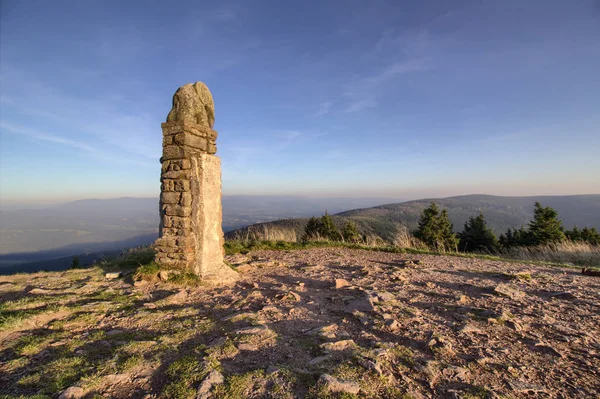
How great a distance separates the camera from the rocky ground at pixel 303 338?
7.62 ft

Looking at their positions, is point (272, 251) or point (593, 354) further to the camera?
point (272, 251)

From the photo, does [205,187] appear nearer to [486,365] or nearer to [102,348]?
[102,348]

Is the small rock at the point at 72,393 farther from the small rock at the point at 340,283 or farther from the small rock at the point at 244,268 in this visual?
the small rock at the point at 244,268

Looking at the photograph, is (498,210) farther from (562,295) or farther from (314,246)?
(562,295)

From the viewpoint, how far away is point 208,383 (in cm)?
229

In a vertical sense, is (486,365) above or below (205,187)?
below

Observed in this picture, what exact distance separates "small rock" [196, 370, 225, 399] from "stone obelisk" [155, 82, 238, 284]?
3.24 meters

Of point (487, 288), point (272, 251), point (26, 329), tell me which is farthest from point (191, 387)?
point (272, 251)

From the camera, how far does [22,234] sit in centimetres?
14112

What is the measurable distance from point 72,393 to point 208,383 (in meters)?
1.06

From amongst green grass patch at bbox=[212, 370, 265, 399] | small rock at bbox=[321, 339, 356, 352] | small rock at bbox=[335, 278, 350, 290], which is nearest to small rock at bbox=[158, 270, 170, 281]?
small rock at bbox=[335, 278, 350, 290]

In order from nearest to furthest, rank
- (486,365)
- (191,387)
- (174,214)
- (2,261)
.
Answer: (191,387)
(486,365)
(174,214)
(2,261)

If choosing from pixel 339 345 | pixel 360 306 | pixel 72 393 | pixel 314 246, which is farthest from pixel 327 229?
pixel 72 393

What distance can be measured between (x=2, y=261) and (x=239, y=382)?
144878mm
